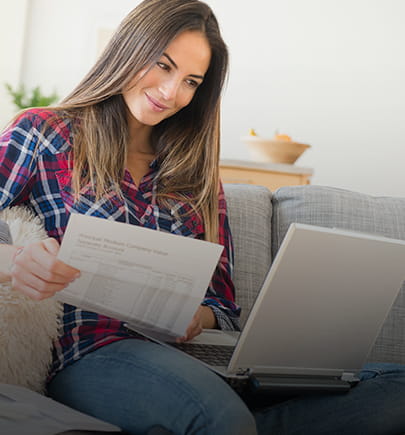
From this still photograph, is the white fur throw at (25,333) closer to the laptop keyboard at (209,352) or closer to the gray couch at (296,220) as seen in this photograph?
the laptop keyboard at (209,352)

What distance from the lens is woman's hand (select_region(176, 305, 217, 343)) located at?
123 centimetres

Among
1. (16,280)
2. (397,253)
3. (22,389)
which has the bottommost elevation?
(22,389)

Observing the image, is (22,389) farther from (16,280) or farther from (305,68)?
(305,68)

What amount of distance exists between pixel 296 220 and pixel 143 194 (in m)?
0.50

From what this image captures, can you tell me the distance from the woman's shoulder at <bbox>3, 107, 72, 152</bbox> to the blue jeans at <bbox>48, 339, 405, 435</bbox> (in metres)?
0.45

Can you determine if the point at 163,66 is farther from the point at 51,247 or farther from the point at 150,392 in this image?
the point at 150,392

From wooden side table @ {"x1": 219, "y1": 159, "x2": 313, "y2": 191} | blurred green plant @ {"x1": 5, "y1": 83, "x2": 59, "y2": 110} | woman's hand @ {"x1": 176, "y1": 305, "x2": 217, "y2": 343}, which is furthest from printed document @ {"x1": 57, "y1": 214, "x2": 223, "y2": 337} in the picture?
blurred green plant @ {"x1": 5, "y1": 83, "x2": 59, "y2": 110}

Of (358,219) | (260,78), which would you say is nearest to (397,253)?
(358,219)

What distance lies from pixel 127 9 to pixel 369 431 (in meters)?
3.76

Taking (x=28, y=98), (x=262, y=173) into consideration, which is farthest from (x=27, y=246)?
(x=28, y=98)

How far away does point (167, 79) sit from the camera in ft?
4.62

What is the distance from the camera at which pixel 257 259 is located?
1682mm

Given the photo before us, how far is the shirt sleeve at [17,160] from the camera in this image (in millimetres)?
1279

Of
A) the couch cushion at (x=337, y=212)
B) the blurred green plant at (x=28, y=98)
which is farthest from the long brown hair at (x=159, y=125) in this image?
the blurred green plant at (x=28, y=98)
